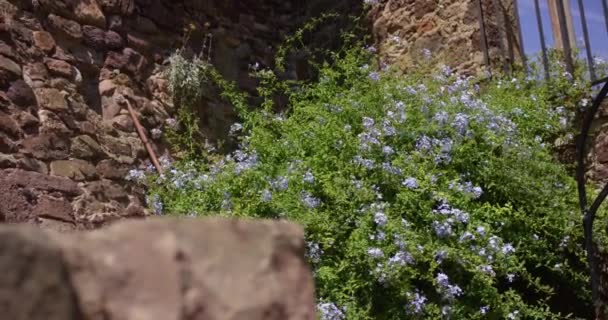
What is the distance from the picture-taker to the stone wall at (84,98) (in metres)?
3.76

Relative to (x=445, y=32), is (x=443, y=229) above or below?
below

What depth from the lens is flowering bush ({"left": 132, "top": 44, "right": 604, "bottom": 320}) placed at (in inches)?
128

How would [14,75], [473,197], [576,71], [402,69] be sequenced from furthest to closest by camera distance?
[402,69] → [576,71] → [14,75] → [473,197]

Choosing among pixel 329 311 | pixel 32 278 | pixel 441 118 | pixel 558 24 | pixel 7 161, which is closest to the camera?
pixel 32 278

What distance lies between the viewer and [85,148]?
4066 mm

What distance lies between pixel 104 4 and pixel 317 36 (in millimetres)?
1857

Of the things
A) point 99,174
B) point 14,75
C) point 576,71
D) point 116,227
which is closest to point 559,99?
point 576,71

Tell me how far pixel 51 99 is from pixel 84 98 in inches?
10.6

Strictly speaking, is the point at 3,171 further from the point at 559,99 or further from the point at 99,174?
the point at 559,99

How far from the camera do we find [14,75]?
382cm

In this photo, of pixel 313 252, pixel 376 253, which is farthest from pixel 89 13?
pixel 376 253

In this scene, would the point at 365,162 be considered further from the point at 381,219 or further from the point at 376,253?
the point at 376,253

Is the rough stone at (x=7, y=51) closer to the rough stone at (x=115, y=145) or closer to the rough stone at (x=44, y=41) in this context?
the rough stone at (x=44, y=41)

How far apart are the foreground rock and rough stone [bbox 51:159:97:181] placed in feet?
10.1
